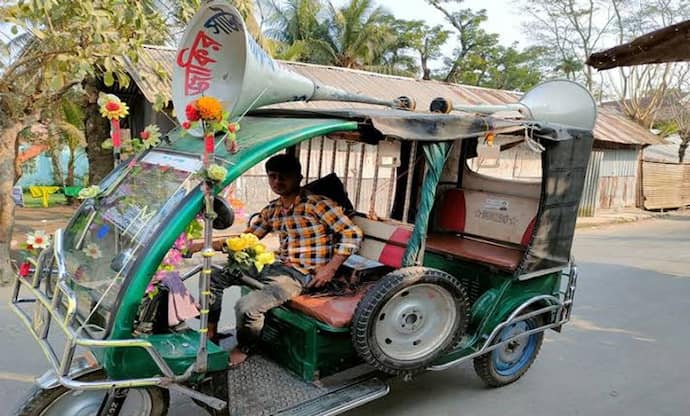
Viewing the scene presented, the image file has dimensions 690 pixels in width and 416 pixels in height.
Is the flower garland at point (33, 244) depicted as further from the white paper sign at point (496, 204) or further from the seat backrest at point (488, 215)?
the white paper sign at point (496, 204)

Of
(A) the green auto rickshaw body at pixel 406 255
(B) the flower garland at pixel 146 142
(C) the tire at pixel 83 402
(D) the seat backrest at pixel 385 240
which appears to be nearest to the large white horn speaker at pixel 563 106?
(A) the green auto rickshaw body at pixel 406 255

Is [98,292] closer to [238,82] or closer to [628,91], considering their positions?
[238,82]

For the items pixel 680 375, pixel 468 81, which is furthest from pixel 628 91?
pixel 680 375

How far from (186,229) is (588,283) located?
6093 mm

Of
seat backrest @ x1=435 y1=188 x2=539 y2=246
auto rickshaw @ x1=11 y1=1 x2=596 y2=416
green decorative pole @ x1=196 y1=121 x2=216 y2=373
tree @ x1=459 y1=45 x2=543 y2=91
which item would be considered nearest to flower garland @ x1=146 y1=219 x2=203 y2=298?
auto rickshaw @ x1=11 y1=1 x2=596 y2=416

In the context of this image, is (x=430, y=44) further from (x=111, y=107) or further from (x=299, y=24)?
(x=111, y=107)

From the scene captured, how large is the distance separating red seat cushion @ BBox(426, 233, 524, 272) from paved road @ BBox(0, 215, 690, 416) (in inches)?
39.6

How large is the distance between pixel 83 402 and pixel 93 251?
768 millimetres

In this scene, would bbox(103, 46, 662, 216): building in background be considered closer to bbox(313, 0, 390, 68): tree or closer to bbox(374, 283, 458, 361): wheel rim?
bbox(374, 283, 458, 361): wheel rim

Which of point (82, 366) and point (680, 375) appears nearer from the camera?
point (82, 366)

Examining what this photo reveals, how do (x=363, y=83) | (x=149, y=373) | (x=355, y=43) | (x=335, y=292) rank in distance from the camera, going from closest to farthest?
(x=149, y=373) → (x=335, y=292) → (x=363, y=83) → (x=355, y=43)

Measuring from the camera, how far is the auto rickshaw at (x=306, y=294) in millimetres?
2543

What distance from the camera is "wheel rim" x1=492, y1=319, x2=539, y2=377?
13.1ft

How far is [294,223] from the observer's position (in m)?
3.54
